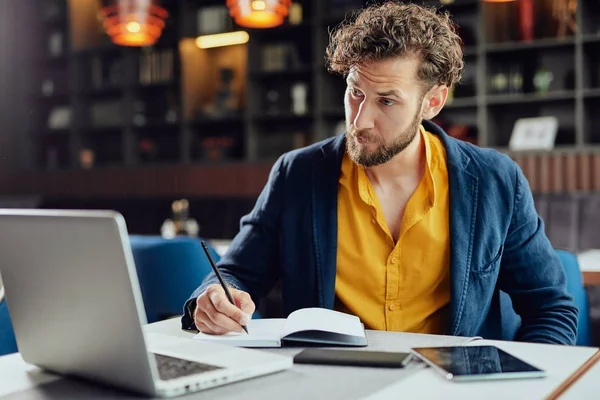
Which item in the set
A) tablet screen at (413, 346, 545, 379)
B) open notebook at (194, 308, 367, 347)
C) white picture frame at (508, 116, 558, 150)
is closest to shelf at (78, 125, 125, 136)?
white picture frame at (508, 116, 558, 150)

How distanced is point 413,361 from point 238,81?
5753 millimetres

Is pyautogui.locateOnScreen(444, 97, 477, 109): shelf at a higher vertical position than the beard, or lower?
higher

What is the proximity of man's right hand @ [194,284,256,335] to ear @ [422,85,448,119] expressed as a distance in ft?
2.40

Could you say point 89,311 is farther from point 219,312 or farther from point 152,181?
point 152,181

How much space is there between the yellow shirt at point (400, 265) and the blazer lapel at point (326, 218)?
36mm

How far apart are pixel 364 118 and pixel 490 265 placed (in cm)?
43

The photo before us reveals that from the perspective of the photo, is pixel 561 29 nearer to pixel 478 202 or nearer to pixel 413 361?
pixel 478 202

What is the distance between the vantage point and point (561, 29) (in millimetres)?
5059

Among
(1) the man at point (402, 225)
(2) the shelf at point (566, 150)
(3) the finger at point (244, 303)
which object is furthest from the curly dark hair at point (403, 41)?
(2) the shelf at point (566, 150)

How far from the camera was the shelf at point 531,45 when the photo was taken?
494cm

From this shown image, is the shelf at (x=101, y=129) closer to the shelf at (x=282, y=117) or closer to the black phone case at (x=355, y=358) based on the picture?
the shelf at (x=282, y=117)

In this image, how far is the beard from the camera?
5.44ft

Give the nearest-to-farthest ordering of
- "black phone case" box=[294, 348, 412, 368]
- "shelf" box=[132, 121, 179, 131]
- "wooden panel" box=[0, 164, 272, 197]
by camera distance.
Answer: "black phone case" box=[294, 348, 412, 368] → "wooden panel" box=[0, 164, 272, 197] → "shelf" box=[132, 121, 179, 131]

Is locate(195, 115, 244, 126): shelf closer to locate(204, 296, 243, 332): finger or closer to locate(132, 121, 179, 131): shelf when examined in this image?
locate(132, 121, 179, 131): shelf
